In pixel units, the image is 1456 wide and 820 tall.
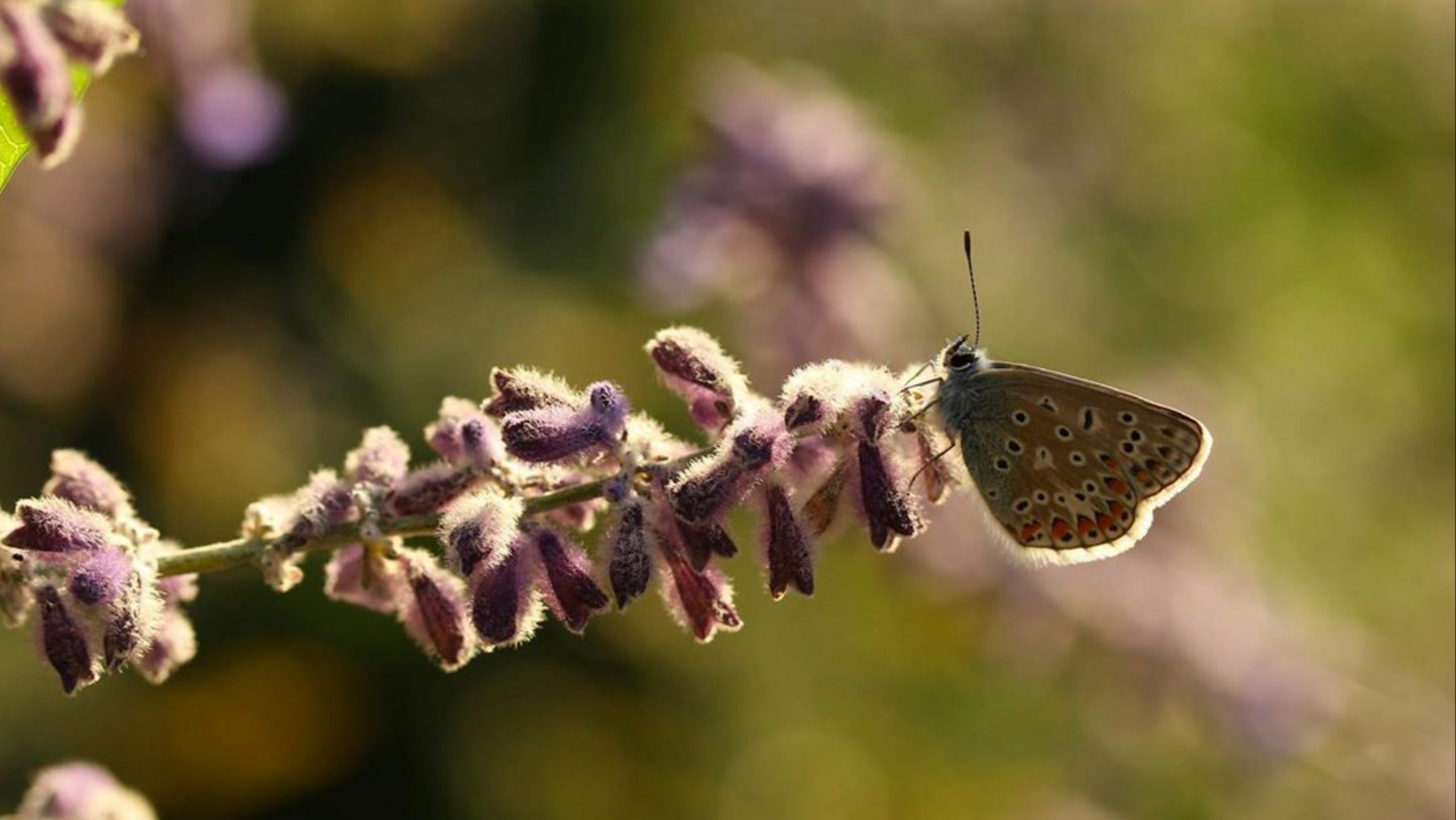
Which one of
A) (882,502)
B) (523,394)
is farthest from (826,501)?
(523,394)

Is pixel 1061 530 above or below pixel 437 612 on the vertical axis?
above

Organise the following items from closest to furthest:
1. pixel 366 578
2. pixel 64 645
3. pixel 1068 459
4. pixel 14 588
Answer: pixel 64 645, pixel 14 588, pixel 366 578, pixel 1068 459

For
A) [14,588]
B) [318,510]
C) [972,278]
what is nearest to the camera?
[14,588]

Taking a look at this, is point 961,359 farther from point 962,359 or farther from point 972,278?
point 972,278

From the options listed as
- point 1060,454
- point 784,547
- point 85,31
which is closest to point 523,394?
point 784,547

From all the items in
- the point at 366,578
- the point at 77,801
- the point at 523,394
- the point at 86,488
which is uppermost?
the point at 523,394

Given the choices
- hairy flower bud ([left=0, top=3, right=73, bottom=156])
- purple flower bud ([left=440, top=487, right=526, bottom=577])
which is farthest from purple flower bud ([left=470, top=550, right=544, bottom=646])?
hairy flower bud ([left=0, top=3, right=73, bottom=156])

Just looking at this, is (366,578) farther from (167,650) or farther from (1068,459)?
(1068,459)

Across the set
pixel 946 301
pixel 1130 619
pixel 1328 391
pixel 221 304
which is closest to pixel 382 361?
pixel 221 304

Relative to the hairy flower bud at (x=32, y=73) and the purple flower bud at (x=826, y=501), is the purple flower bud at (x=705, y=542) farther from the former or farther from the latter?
the hairy flower bud at (x=32, y=73)

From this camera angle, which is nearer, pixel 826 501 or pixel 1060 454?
pixel 826 501
